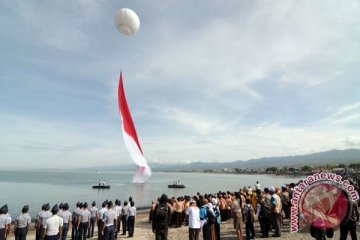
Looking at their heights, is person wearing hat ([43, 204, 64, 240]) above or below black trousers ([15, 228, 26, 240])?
above

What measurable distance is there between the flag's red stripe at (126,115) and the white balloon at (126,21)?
5.37ft

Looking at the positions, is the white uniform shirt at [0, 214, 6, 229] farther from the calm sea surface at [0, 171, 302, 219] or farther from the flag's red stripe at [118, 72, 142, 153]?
the calm sea surface at [0, 171, 302, 219]

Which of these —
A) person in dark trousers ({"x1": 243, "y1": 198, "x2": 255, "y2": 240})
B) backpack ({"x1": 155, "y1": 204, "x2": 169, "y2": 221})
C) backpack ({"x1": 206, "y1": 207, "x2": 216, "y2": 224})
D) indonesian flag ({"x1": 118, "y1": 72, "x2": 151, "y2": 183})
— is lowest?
person in dark trousers ({"x1": 243, "y1": 198, "x2": 255, "y2": 240})

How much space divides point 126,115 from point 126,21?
2.99m

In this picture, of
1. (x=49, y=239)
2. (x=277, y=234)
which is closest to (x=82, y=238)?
(x=49, y=239)

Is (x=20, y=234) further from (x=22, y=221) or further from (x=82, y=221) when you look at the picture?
(x=82, y=221)

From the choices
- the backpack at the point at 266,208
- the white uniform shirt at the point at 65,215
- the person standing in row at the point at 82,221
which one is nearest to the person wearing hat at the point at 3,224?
the white uniform shirt at the point at 65,215

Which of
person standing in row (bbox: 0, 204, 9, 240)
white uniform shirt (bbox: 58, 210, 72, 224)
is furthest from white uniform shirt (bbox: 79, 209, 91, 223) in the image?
person standing in row (bbox: 0, 204, 9, 240)

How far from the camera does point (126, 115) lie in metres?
9.20

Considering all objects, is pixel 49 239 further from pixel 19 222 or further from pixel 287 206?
pixel 287 206

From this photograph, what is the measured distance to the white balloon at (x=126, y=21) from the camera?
28.3 ft

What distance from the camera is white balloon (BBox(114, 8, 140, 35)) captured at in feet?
28.3

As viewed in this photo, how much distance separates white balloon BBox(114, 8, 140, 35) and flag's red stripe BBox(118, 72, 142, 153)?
1637 mm

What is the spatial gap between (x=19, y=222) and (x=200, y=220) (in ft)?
18.5
